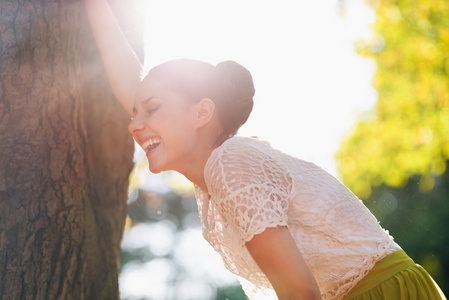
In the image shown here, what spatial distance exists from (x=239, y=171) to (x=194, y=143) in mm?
617


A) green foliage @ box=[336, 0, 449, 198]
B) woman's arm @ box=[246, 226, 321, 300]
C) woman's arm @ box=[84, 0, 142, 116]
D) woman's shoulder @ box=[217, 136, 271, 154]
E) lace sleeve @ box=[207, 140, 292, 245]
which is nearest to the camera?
woman's arm @ box=[246, 226, 321, 300]

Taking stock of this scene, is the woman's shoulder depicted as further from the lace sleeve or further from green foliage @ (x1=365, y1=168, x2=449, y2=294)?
green foliage @ (x1=365, y1=168, x2=449, y2=294)

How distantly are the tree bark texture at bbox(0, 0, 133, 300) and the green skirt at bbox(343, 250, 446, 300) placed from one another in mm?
1542

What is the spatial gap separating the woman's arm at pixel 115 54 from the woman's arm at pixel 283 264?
66.2 inches

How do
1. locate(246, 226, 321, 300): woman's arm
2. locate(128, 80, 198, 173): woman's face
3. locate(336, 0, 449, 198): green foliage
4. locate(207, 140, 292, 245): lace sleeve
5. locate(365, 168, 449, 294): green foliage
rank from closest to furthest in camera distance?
locate(246, 226, 321, 300): woman's arm → locate(207, 140, 292, 245): lace sleeve → locate(128, 80, 198, 173): woman's face → locate(336, 0, 449, 198): green foliage → locate(365, 168, 449, 294): green foliage

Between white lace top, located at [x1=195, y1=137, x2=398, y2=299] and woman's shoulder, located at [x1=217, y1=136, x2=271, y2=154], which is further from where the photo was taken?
woman's shoulder, located at [x1=217, y1=136, x2=271, y2=154]

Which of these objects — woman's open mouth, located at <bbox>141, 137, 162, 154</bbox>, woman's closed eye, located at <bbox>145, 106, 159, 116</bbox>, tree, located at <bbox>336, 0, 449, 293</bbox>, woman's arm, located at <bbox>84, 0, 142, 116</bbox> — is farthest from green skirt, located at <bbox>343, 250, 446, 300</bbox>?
tree, located at <bbox>336, 0, 449, 293</bbox>

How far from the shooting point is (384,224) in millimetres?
18578

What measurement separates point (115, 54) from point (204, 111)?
3.45 ft

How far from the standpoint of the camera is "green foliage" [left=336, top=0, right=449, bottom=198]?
12.5m

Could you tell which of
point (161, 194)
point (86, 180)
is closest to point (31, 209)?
point (86, 180)

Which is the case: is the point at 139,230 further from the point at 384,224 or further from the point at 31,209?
the point at 31,209

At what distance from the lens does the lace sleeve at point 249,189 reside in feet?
7.60

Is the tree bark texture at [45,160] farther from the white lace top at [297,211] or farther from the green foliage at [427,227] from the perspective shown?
the green foliage at [427,227]
